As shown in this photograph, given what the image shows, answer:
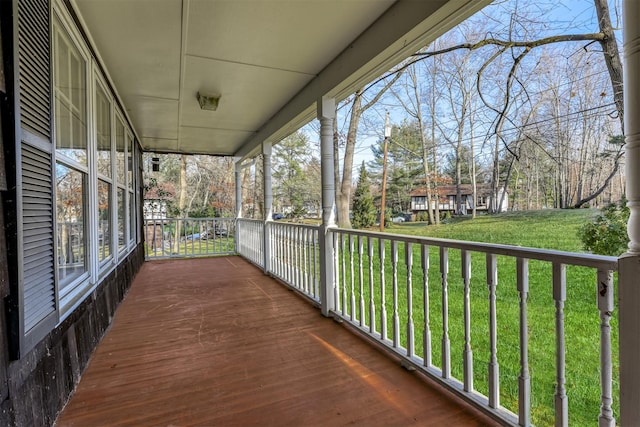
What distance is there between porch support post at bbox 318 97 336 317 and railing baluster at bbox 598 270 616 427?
2.14 meters

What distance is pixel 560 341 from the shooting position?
130 centimetres

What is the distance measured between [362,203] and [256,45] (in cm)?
515

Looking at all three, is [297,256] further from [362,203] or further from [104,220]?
[362,203]

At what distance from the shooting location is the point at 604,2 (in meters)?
2.49

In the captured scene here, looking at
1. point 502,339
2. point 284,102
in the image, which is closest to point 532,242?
point 502,339

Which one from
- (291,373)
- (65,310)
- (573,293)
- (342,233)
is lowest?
(291,373)

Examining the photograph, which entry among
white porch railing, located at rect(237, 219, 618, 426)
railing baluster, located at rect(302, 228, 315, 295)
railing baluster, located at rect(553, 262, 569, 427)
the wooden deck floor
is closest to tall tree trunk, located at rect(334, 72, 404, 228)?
white porch railing, located at rect(237, 219, 618, 426)

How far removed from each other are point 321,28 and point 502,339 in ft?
10.3

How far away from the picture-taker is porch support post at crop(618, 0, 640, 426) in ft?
3.32

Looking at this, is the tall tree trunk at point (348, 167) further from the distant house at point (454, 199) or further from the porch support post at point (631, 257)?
the porch support post at point (631, 257)

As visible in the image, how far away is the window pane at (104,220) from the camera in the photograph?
2.83m

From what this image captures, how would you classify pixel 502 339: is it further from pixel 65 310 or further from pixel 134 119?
pixel 134 119

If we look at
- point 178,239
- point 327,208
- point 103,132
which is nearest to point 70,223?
point 103,132

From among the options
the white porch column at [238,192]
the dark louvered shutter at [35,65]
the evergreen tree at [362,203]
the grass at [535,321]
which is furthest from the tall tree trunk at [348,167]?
the dark louvered shutter at [35,65]
